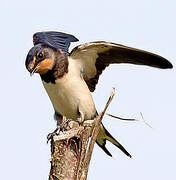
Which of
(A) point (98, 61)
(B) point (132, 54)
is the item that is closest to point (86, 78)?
(A) point (98, 61)

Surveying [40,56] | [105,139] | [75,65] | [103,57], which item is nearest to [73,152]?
[40,56]

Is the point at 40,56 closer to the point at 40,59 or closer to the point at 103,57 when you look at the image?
the point at 40,59

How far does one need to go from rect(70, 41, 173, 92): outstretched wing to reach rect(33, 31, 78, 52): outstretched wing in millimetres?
753

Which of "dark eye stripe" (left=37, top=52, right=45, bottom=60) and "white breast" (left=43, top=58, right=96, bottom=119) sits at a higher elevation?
"dark eye stripe" (left=37, top=52, right=45, bottom=60)

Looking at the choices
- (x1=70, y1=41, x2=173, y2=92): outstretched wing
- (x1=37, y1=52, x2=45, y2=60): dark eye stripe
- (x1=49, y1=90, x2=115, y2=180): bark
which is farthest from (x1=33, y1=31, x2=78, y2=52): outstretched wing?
(x1=49, y1=90, x2=115, y2=180): bark

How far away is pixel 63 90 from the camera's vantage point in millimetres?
7027

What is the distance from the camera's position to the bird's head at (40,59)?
22.3 feet

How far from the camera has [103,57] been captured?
24.4 ft

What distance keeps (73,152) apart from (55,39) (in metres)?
3.40

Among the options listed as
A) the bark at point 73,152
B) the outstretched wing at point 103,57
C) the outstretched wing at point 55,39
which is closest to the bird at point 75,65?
the outstretched wing at point 103,57

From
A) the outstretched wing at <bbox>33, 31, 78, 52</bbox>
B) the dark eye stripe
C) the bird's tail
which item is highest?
the dark eye stripe

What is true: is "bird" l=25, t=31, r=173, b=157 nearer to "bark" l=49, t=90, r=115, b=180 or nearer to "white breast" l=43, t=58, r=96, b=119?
"white breast" l=43, t=58, r=96, b=119

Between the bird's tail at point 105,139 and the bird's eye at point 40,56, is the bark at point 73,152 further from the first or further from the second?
the bird's tail at point 105,139

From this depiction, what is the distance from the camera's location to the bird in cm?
695
